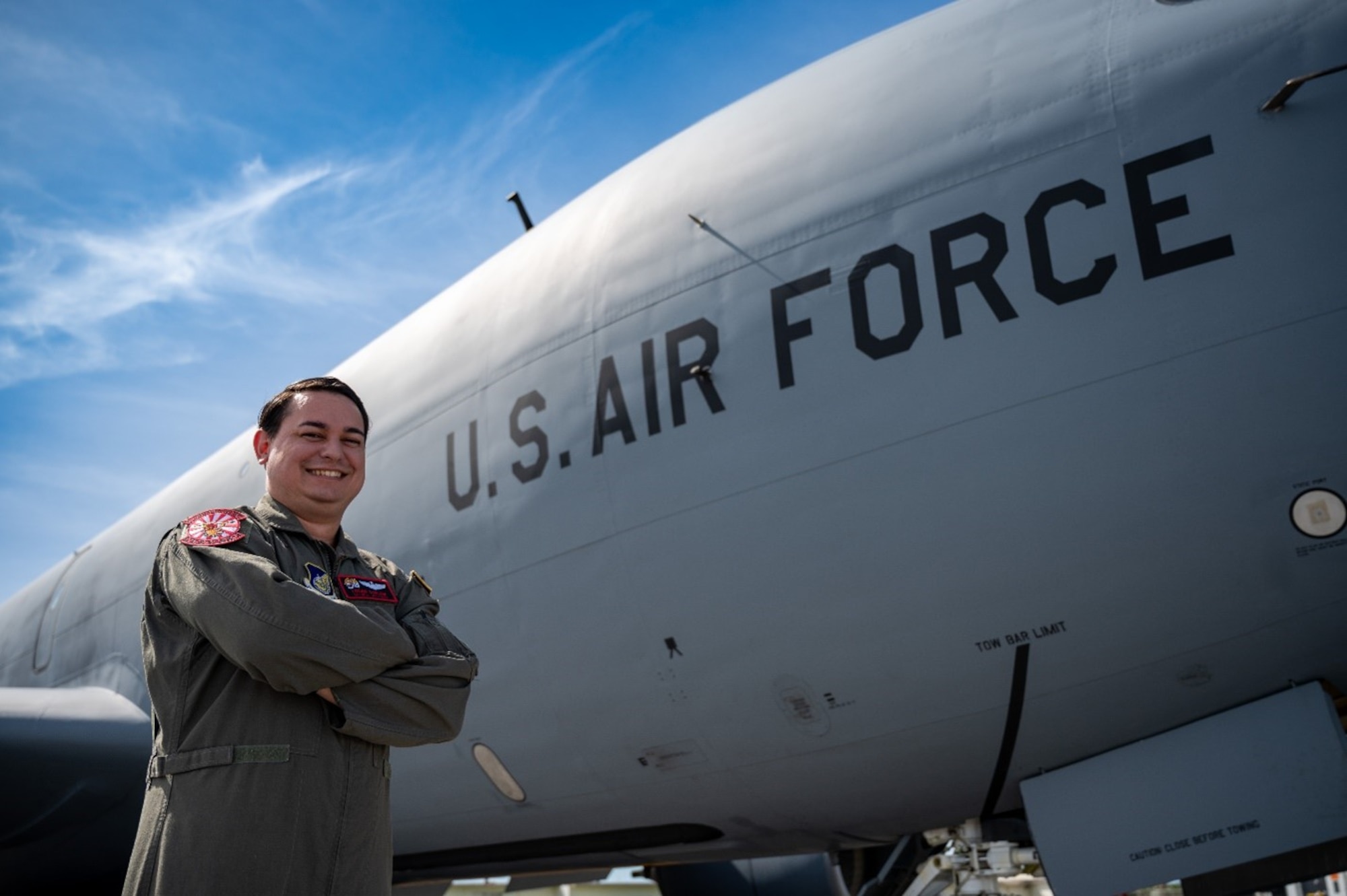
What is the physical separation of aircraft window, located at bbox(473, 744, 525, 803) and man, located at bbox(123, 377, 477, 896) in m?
3.29

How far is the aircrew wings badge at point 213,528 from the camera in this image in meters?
2.01

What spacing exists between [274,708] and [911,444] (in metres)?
2.75

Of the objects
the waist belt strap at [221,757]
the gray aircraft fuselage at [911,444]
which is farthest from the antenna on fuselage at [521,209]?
the waist belt strap at [221,757]

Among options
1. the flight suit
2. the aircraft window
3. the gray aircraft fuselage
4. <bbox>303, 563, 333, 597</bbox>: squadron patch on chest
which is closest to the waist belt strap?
the flight suit

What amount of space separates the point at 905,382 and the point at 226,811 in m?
3.00

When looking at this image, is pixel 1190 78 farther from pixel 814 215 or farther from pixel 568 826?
pixel 568 826

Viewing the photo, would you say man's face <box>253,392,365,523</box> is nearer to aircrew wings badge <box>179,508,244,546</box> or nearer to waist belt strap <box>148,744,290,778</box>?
aircrew wings badge <box>179,508,244,546</box>

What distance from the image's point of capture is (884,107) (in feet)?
15.6

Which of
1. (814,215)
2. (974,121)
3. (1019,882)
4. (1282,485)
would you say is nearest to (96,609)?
(814,215)

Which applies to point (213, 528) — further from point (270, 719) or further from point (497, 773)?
point (497, 773)

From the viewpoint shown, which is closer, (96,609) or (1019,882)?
(96,609)

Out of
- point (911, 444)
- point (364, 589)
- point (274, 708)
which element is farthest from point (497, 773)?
point (274, 708)

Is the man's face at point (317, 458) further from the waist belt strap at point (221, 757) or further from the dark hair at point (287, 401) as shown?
the waist belt strap at point (221, 757)

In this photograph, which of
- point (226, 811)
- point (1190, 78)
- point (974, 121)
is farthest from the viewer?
point (974, 121)
